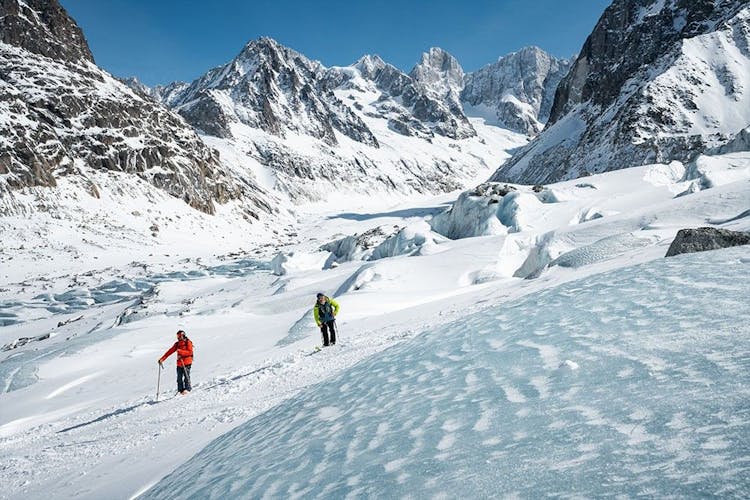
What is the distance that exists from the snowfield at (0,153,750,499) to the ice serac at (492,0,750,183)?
48820 millimetres

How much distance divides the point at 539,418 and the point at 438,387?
177 centimetres

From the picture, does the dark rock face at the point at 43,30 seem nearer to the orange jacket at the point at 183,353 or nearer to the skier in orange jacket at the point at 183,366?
the orange jacket at the point at 183,353

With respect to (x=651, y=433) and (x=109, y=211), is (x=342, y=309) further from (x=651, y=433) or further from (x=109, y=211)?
(x=109, y=211)

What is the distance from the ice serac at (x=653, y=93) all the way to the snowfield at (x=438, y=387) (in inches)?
1922

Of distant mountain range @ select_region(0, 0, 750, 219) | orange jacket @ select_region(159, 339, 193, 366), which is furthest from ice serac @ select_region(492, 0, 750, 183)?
orange jacket @ select_region(159, 339, 193, 366)

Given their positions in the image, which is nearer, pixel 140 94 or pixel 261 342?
pixel 261 342

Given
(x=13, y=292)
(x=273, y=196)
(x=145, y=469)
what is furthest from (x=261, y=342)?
(x=273, y=196)

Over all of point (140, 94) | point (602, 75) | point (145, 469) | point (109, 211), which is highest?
point (140, 94)

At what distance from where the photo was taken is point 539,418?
391 centimetres

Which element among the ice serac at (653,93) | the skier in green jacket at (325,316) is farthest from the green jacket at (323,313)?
the ice serac at (653,93)

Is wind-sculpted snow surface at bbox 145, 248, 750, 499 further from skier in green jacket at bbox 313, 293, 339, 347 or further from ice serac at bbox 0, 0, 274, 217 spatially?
ice serac at bbox 0, 0, 274, 217

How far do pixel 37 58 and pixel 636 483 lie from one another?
8848 centimetres

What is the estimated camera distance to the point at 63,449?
8102 millimetres

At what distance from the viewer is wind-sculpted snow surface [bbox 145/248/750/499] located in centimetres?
294
